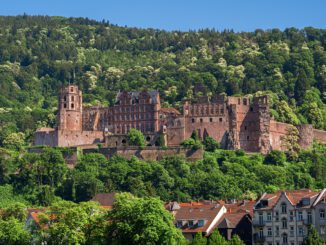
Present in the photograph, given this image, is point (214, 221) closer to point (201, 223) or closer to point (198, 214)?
point (201, 223)

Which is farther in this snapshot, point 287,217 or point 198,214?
point 198,214

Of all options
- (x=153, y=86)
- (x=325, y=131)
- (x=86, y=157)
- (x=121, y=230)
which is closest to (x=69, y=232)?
(x=121, y=230)

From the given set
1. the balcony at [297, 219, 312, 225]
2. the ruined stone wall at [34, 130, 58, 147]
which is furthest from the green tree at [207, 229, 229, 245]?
the ruined stone wall at [34, 130, 58, 147]

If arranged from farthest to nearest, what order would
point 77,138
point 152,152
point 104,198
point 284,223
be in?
point 77,138 < point 152,152 < point 104,198 < point 284,223

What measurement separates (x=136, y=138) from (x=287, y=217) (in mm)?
50776

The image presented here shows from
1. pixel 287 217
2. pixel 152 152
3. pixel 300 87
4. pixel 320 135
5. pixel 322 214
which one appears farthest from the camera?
pixel 300 87

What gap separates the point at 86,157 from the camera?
125812mm

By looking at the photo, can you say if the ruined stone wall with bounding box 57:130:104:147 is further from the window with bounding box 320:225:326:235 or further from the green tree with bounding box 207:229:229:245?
the window with bounding box 320:225:326:235

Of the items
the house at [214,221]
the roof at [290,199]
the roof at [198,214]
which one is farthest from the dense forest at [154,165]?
the roof at [290,199]

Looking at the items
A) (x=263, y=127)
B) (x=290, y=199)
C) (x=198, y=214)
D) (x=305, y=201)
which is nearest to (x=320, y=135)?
(x=263, y=127)

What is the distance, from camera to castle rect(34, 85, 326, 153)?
131625 mm

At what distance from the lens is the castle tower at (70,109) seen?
458 feet

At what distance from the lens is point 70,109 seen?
141 m

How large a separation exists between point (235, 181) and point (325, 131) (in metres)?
30.9
